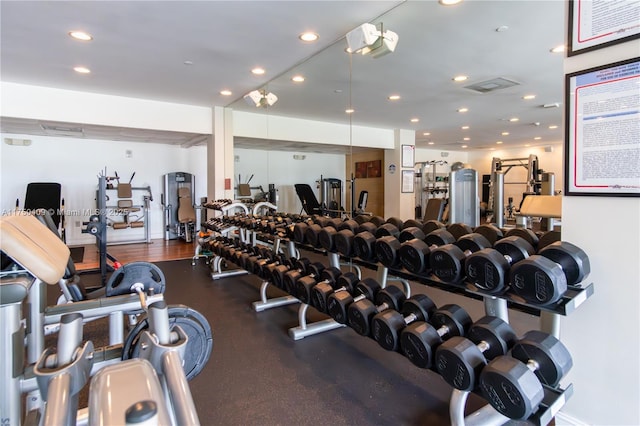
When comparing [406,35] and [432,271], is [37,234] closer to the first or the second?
[432,271]

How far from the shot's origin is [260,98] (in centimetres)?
488

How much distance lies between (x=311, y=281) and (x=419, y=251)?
960 mm

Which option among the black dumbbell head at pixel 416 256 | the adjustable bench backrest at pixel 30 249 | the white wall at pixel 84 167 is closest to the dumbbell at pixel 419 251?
the black dumbbell head at pixel 416 256

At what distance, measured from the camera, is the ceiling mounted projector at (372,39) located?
287 cm

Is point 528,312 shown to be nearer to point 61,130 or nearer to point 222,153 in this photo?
Result: point 222,153

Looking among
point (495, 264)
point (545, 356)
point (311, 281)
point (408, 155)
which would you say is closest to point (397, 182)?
point (408, 155)

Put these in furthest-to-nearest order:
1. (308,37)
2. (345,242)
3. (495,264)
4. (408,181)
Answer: (408,181) < (308,37) < (345,242) < (495,264)

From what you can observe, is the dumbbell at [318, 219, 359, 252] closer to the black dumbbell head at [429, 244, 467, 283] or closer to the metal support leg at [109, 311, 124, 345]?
the black dumbbell head at [429, 244, 467, 283]

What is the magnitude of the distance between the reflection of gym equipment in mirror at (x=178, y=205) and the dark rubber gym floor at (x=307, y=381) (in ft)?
16.2

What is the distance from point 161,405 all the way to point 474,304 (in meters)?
3.30

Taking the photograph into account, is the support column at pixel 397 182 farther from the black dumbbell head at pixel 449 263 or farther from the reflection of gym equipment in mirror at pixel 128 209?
the reflection of gym equipment in mirror at pixel 128 209

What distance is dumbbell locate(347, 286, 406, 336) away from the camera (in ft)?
6.55

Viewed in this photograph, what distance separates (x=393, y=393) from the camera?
200 cm

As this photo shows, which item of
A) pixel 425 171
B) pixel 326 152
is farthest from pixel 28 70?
pixel 425 171
